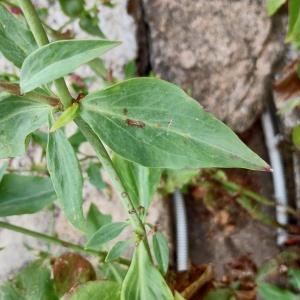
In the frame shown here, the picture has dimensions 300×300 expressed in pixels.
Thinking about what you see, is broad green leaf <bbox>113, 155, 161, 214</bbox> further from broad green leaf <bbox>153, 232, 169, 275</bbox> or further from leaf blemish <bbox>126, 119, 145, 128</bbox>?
leaf blemish <bbox>126, 119, 145, 128</bbox>

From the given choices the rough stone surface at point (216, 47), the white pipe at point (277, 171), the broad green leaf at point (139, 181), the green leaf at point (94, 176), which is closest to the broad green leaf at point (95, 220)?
the green leaf at point (94, 176)

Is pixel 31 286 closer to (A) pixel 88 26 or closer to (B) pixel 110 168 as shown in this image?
(B) pixel 110 168

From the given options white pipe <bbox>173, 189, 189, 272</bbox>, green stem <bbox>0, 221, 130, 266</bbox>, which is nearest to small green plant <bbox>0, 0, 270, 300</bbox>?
green stem <bbox>0, 221, 130, 266</bbox>

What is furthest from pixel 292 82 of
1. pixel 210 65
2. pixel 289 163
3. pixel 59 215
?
pixel 59 215

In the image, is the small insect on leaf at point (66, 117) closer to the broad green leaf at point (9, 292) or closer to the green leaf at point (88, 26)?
the broad green leaf at point (9, 292)

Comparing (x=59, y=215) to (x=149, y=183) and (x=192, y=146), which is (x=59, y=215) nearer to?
(x=149, y=183)

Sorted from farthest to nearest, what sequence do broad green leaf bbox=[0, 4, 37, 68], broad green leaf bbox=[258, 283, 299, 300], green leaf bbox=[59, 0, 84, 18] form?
green leaf bbox=[59, 0, 84, 18]
broad green leaf bbox=[258, 283, 299, 300]
broad green leaf bbox=[0, 4, 37, 68]

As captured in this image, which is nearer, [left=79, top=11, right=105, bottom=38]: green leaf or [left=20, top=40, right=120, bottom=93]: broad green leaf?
[left=20, top=40, right=120, bottom=93]: broad green leaf

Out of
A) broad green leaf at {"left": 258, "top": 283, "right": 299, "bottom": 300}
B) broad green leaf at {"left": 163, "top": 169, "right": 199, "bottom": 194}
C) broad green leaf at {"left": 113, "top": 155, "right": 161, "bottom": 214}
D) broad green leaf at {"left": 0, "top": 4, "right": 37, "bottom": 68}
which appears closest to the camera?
broad green leaf at {"left": 0, "top": 4, "right": 37, "bottom": 68}
